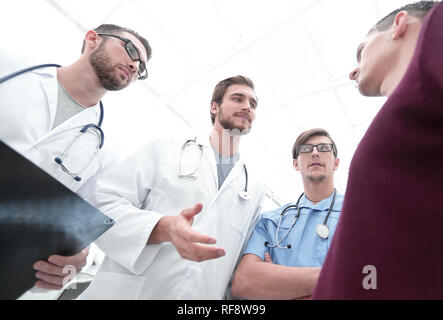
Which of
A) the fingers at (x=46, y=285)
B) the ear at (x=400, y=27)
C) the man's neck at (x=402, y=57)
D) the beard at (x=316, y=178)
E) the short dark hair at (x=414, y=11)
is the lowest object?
the fingers at (x=46, y=285)

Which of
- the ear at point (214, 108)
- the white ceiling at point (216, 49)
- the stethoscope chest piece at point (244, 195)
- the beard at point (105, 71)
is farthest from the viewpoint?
the white ceiling at point (216, 49)

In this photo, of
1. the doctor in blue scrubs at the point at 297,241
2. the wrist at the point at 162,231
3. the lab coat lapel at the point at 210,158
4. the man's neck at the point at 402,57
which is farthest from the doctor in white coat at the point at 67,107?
the man's neck at the point at 402,57

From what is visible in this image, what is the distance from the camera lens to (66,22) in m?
2.81

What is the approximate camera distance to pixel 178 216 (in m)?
0.78

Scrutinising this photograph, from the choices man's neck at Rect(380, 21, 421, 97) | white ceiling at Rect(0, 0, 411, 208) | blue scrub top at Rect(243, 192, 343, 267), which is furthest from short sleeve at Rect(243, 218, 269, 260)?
white ceiling at Rect(0, 0, 411, 208)

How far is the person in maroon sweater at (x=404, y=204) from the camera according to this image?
1.45ft

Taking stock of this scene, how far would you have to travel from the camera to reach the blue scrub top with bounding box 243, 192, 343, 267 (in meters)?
1.08

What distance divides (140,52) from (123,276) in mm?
1360

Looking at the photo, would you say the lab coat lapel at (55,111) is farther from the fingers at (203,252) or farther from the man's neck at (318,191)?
the man's neck at (318,191)

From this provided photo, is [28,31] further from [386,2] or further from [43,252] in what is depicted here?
[386,2]

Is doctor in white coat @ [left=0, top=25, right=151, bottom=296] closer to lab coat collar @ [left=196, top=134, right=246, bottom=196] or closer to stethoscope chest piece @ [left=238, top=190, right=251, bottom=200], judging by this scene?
lab coat collar @ [left=196, top=134, right=246, bottom=196]

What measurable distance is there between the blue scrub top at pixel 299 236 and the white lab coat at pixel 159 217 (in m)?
0.07

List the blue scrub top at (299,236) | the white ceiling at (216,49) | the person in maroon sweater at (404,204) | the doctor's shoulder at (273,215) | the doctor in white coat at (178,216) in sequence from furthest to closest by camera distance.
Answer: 1. the white ceiling at (216,49)
2. the doctor's shoulder at (273,215)
3. the blue scrub top at (299,236)
4. the doctor in white coat at (178,216)
5. the person in maroon sweater at (404,204)

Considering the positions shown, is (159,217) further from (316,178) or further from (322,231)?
(316,178)
